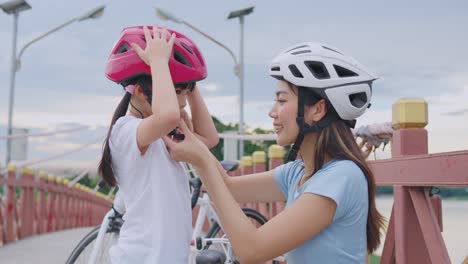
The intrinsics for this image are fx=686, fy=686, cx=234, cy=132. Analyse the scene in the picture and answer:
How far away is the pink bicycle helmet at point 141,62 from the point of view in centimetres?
270

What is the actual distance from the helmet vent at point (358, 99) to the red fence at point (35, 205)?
31.4 feet

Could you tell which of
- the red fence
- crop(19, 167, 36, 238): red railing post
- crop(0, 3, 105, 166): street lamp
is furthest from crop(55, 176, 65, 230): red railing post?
crop(19, 167, 36, 238): red railing post

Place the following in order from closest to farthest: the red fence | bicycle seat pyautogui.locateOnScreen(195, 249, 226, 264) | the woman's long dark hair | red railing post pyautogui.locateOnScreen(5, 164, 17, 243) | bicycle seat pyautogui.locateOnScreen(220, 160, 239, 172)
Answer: the woman's long dark hair, bicycle seat pyautogui.locateOnScreen(195, 249, 226, 264), bicycle seat pyautogui.locateOnScreen(220, 160, 239, 172), red railing post pyautogui.locateOnScreen(5, 164, 17, 243), the red fence

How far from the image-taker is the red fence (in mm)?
11375

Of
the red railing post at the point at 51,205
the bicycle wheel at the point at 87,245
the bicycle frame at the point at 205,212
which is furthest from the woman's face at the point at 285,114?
the red railing post at the point at 51,205

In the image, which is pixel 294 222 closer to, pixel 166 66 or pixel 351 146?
pixel 351 146

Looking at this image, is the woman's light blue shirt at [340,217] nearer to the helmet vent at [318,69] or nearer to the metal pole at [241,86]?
the helmet vent at [318,69]

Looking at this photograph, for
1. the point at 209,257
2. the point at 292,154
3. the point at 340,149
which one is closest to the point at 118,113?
the point at 292,154

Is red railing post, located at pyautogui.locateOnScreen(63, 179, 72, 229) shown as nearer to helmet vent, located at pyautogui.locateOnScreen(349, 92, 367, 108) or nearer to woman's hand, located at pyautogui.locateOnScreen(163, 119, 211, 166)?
woman's hand, located at pyautogui.locateOnScreen(163, 119, 211, 166)

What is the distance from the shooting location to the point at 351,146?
7.68 feet

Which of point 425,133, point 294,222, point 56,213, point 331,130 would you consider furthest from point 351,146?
point 56,213

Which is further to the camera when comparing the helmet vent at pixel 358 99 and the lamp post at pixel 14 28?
the lamp post at pixel 14 28

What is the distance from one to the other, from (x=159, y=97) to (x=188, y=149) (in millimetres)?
226

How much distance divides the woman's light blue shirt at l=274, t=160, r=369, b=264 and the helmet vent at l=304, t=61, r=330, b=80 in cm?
31
